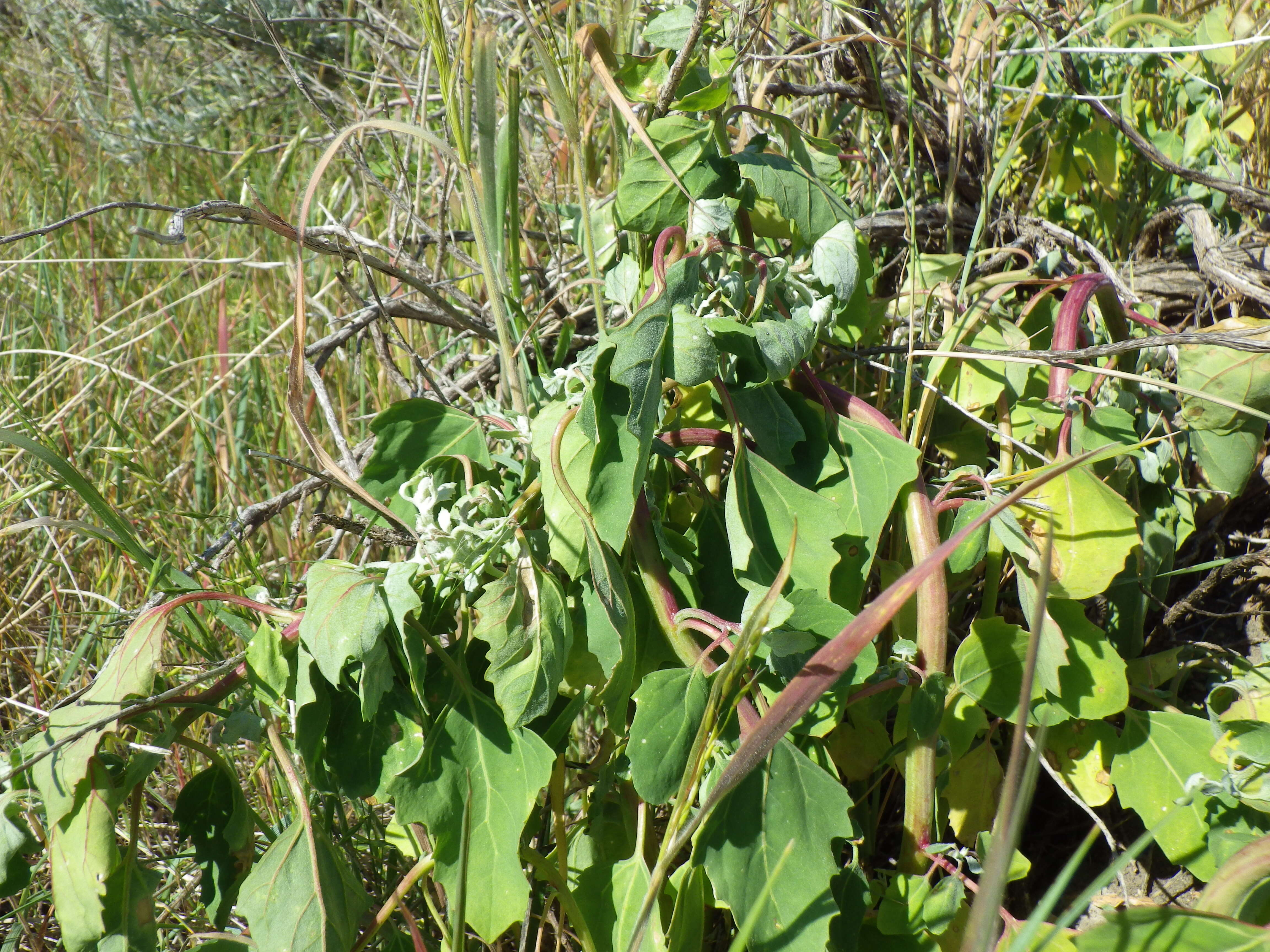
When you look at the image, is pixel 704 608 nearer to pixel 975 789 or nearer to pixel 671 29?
pixel 975 789

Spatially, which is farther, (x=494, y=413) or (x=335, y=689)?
(x=494, y=413)

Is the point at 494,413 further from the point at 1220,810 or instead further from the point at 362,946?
the point at 1220,810

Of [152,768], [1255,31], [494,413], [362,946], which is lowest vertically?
[362,946]

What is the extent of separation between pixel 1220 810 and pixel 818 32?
1.33 meters

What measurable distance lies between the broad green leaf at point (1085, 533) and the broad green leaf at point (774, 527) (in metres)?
0.25

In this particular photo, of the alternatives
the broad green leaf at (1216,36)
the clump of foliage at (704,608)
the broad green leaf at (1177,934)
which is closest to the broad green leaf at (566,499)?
the clump of foliage at (704,608)

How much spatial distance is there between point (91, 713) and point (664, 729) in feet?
1.80

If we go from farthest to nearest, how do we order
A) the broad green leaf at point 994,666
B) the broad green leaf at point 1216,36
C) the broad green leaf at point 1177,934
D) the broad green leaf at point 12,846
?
the broad green leaf at point 1216,36 → the broad green leaf at point 994,666 → the broad green leaf at point 12,846 → the broad green leaf at point 1177,934

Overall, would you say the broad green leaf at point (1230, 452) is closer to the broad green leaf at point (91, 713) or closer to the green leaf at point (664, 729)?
the green leaf at point (664, 729)

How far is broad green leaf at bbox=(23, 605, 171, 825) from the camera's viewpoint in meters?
0.83

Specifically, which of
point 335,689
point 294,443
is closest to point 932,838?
point 335,689

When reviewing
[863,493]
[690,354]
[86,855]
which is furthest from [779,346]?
[86,855]

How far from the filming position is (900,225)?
1394 mm

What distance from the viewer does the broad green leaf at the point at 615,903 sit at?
906mm
